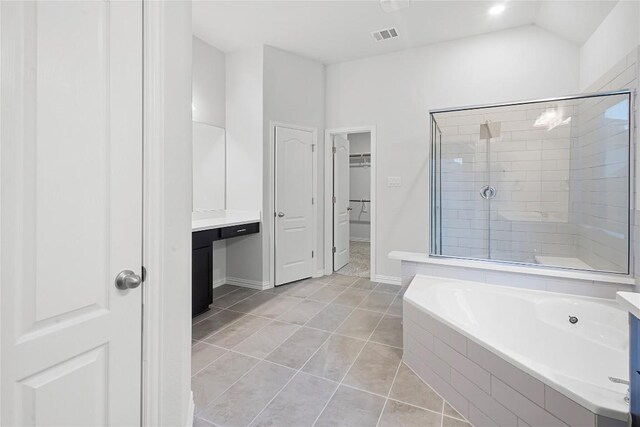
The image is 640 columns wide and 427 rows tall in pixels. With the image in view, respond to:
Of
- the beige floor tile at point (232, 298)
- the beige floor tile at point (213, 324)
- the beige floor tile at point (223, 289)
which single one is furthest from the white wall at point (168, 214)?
the beige floor tile at point (223, 289)

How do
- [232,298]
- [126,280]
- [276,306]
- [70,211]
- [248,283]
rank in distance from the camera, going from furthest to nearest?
[248,283] → [232,298] → [276,306] → [126,280] → [70,211]

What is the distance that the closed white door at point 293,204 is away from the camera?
3.78 m

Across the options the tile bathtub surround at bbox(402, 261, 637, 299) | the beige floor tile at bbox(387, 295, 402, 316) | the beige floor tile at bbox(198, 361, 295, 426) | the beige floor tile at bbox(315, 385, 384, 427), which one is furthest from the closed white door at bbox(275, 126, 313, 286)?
the beige floor tile at bbox(315, 385, 384, 427)

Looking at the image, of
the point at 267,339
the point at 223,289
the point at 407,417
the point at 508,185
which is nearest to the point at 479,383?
the point at 407,417

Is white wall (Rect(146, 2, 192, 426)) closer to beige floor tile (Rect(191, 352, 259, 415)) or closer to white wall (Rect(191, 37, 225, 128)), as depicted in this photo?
beige floor tile (Rect(191, 352, 259, 415))

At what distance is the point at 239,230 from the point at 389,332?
182 centimetres

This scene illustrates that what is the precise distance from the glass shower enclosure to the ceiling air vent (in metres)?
1.11

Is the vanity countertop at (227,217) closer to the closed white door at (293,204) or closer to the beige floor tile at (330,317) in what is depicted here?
the closed white door at (293,204)

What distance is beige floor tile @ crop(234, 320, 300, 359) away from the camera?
7.40ft

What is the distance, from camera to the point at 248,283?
12.3 feet

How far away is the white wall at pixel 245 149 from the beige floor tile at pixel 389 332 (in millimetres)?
1587

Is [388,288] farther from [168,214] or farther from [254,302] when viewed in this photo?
[168,214]

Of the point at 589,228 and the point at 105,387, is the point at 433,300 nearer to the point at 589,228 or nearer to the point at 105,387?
the point at 589,228

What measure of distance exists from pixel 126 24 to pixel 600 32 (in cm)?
347
